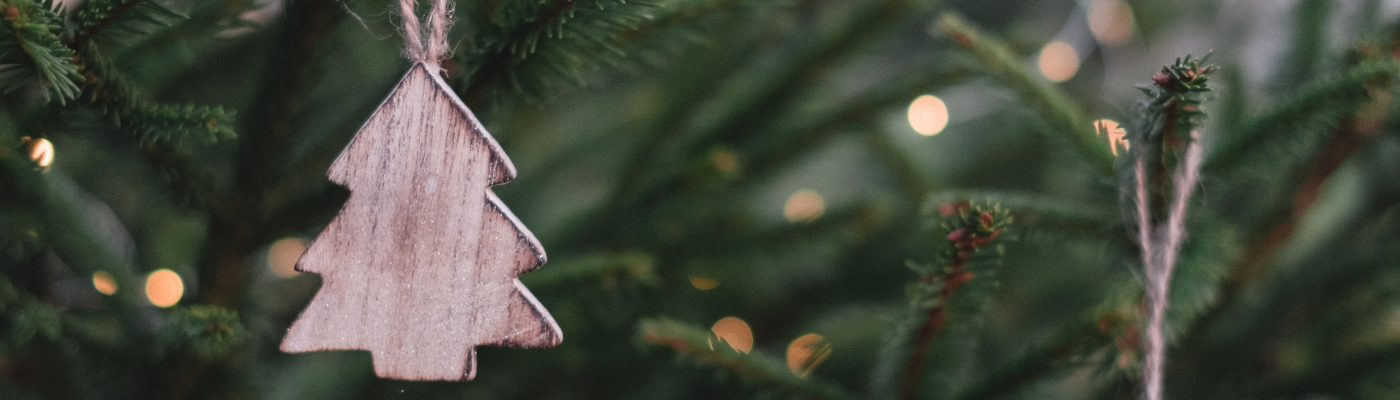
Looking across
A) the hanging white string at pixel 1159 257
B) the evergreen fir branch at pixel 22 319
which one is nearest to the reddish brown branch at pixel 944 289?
the hanging white string at pixel 1159 257

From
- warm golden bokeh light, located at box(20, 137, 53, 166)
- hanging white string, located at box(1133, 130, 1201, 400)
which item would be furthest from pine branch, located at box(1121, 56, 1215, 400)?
warm golden bokeh light, located at box(20, 137, 53, 166)

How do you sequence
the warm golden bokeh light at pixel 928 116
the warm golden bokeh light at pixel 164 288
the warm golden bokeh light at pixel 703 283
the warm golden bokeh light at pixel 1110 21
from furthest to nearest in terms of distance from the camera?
the warm golden bokeh light at pixel 1110 21 < the warm golden bokeh light at pixel 928 116 < the warm golden bokeh light at pixel 703 283 < the warm golden bokeh light at pixel 164 288

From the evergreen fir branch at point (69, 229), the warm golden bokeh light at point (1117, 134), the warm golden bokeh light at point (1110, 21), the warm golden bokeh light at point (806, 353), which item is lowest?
the evergreen fir branch at point (69, 229)

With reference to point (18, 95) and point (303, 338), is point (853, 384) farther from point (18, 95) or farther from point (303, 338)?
point (18, 95)

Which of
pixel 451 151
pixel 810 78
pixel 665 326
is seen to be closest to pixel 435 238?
pixel 451 151

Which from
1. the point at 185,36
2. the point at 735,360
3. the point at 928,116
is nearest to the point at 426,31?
the point at 185,36

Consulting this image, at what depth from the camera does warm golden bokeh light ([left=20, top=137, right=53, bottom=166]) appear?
0.50 meters

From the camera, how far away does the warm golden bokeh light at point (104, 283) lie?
60cm

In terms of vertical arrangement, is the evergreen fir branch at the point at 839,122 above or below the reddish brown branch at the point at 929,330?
above

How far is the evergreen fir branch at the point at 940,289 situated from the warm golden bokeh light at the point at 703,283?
0.35 metres

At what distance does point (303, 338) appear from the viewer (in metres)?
0.46

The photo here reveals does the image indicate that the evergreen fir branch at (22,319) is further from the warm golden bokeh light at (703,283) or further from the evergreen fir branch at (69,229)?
the warm golden bokeh light at (703,283)

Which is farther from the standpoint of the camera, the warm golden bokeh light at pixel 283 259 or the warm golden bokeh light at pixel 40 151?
the warm golden bokeh light at pixel 283 259

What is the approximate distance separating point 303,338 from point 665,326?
0.24 meters
